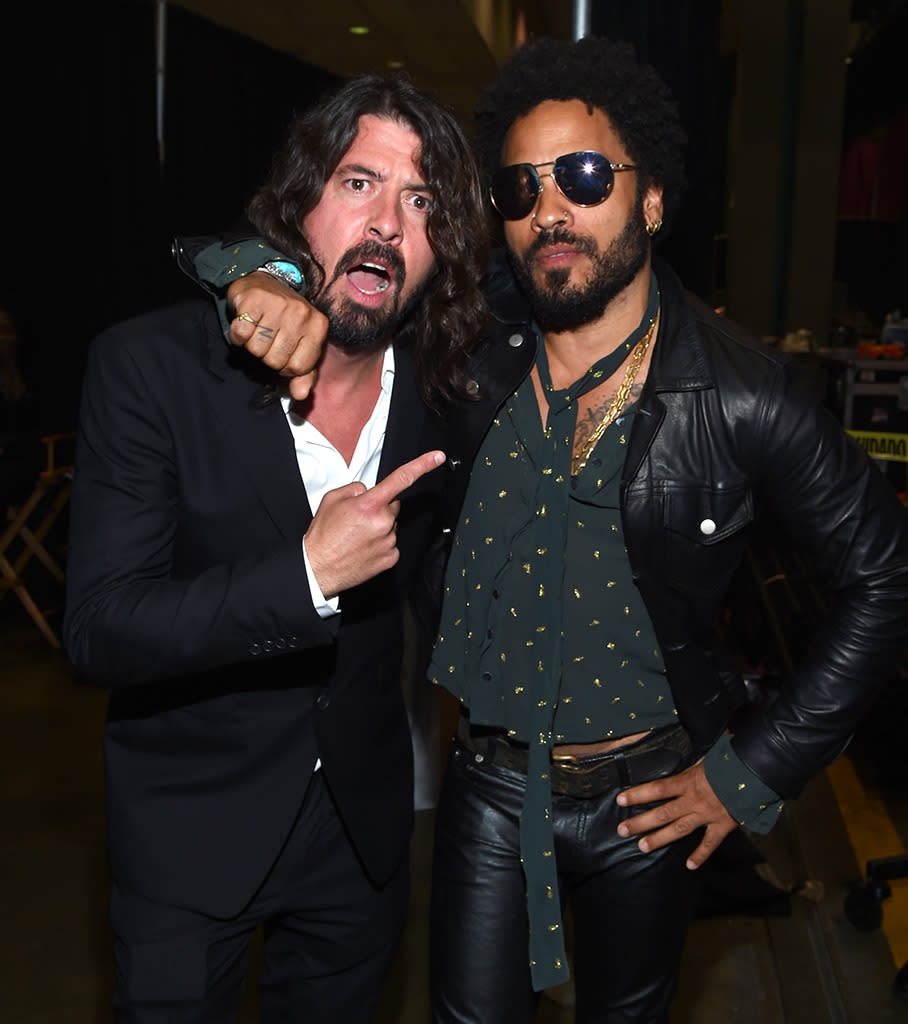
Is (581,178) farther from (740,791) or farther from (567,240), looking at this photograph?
(740,791)

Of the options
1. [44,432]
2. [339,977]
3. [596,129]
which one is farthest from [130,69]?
[339,977]

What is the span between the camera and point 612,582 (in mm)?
1783

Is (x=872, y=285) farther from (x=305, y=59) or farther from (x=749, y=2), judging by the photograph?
(x=305, y=59)

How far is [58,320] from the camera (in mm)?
7871

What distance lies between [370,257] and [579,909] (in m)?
1.26

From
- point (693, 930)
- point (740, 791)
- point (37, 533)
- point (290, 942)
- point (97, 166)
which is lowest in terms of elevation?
point (693, 930)

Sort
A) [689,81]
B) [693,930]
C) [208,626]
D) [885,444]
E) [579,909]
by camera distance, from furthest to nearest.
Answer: [885,444]
[693,930]
[689,81]
[579,909]
[208,626]

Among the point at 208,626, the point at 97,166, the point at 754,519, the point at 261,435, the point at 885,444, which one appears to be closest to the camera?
the point at 208,626

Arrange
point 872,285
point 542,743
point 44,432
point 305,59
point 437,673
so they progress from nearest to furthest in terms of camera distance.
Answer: point 542,743 < point 437,673 < point 44,432 < point 305,59 < point 872,285

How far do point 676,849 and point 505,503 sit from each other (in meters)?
0.69

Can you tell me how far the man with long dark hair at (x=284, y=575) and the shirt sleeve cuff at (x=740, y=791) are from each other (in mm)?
607

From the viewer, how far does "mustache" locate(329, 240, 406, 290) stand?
1.85 metres

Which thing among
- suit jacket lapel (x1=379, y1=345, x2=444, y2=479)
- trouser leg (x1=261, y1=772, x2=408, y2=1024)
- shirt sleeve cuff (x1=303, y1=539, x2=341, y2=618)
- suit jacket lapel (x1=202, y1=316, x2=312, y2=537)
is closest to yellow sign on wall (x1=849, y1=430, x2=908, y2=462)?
suit jacket lapel (x1=379, y1=345, x2=444, y2=479)

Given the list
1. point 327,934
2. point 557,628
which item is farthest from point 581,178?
point 327,934
